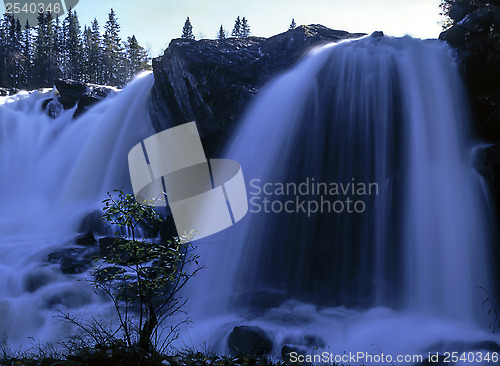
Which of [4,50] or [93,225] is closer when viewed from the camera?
[93,225]

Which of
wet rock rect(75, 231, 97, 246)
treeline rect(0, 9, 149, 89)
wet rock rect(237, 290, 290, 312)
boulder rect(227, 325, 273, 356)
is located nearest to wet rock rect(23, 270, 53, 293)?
wet rock rect(75, 231, 97, 246)

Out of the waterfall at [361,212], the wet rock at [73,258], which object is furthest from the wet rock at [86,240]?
the waterfall at [361,212]

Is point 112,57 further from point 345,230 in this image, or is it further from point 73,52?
point 345,230

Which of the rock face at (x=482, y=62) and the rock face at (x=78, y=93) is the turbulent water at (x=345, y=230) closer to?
the rock face at (x=482, y=62)

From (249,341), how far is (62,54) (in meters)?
68.0

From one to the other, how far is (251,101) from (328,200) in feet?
15.5

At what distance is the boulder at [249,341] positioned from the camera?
6.95 m

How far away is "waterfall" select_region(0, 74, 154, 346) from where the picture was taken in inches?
357

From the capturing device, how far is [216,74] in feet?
43.7

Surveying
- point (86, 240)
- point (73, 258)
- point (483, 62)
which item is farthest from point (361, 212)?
point (86, 240)

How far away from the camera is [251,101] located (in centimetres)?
1280

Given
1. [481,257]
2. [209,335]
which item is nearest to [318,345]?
[209,335]

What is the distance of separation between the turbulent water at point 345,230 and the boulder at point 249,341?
0.30m

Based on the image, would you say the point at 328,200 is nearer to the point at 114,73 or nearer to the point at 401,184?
the point at 401,184
